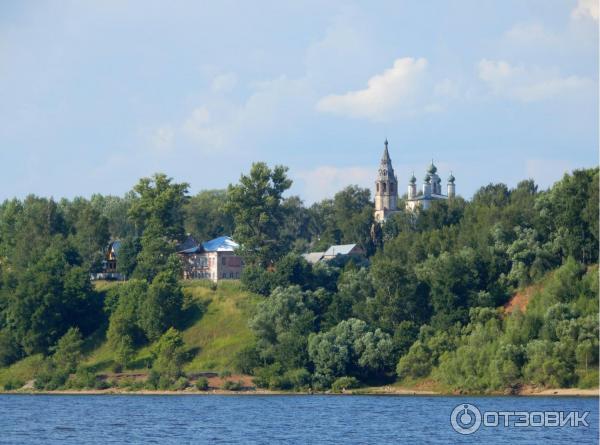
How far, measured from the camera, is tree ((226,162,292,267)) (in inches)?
5413

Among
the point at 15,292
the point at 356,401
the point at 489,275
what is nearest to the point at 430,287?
the point at 489,275

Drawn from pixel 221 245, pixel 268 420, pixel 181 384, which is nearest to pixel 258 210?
pixel 221 245

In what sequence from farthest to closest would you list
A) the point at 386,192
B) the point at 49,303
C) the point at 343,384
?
the point at 386,192 < the point at 49,303 < the point at 343,384

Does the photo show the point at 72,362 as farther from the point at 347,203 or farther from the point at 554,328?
the point at 347,203

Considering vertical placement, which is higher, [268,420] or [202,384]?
[202,384]

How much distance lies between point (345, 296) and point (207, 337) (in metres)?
15.8

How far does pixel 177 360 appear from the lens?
4611 inches

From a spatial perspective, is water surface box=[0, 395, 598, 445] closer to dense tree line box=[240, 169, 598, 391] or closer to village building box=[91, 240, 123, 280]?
dense tree line box=[240, 169, 598, 391]

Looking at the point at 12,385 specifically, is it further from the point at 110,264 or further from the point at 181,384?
the point at 110,264

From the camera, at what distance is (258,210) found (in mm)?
138250

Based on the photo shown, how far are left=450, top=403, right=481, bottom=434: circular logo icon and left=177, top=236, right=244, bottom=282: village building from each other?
62.5 m

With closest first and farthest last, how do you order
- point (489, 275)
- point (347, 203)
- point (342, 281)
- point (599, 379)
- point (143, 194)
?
point (599, 379) → point (489, 275) → point (342, 281) → point (143, 194) → point (347, 203)

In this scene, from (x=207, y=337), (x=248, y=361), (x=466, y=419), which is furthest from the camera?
(x=207, y=337)

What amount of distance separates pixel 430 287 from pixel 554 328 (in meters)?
18.9
